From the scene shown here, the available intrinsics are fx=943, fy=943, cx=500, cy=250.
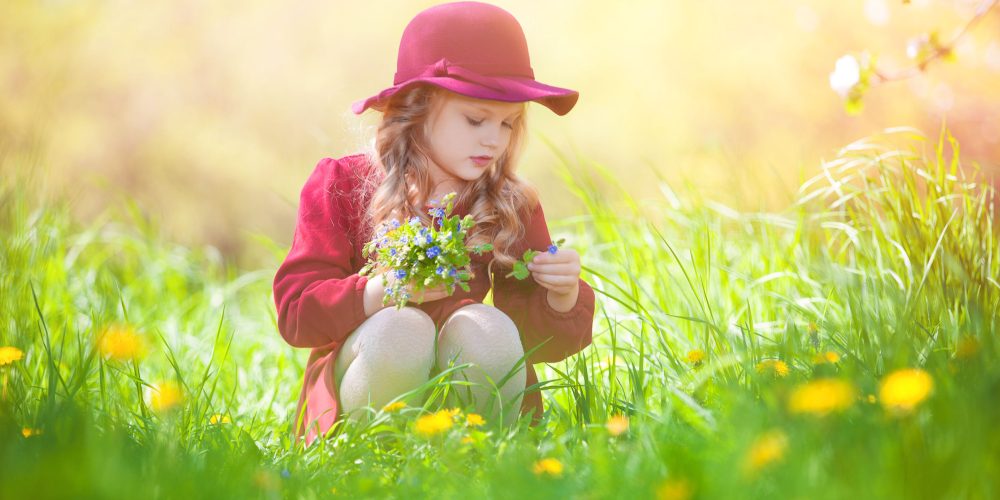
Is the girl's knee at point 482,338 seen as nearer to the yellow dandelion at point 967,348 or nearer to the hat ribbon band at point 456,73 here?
the hat ribbon band at point 456,73

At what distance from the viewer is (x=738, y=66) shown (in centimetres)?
555

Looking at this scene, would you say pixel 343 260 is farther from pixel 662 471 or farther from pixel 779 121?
pixel 779 121

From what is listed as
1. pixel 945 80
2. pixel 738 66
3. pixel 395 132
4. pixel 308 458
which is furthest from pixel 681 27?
pixel 308 458

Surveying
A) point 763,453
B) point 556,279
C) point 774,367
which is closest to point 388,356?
point 556,279

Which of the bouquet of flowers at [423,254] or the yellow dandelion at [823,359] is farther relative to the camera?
the bouquet of flowers at [423,254]

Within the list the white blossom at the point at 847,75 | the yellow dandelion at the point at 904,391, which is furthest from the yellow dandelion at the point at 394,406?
the white blossom at the point at 847,75

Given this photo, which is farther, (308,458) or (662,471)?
(308,458)

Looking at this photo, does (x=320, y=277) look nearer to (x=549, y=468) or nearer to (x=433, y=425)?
(x=433, y=425)

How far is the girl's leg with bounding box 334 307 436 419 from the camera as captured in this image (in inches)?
77.4

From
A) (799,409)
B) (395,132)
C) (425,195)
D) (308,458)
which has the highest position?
(395,132)

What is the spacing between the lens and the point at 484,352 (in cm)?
202

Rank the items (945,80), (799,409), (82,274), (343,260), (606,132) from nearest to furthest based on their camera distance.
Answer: (799,409) < (343,260) < (82,274) < (945,80) < (606,132)

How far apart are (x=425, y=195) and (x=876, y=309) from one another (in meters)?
1.10

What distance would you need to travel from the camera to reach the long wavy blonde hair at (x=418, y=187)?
2.12m
